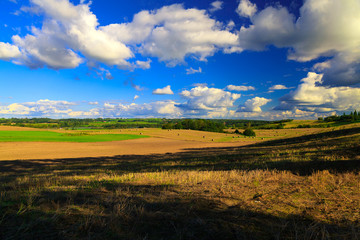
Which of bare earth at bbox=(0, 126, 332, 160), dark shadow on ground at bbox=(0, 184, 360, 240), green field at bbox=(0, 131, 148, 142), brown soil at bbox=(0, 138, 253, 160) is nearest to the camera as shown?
dark shadow on ground at bbox=(0, 184, 360, 240)

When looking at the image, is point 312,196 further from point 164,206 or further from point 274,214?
point 164,206

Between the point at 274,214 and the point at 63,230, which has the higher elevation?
the point at 63,230

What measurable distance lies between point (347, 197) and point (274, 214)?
2.77 metres

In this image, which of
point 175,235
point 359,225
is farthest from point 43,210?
point 359,225

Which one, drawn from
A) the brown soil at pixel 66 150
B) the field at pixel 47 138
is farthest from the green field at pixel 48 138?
the brown soil at pixel 66 150

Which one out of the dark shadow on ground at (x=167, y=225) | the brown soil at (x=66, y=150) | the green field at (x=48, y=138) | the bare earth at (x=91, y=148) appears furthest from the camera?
the green field at (x=48, y=138)

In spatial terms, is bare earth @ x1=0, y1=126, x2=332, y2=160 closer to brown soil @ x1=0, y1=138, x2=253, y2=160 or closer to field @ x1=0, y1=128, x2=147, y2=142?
brown soil @ x1=0, y1=138, x2=253, y2=160

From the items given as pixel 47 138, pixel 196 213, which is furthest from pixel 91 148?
pixel 196 213

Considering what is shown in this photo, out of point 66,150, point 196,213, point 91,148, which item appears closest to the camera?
point 196,213

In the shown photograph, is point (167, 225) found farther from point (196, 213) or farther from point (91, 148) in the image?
point (91, 148)

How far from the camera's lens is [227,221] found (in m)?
3.73

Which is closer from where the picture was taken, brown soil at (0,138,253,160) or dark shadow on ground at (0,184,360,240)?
dark shadow on ground at (0,184,360,240)

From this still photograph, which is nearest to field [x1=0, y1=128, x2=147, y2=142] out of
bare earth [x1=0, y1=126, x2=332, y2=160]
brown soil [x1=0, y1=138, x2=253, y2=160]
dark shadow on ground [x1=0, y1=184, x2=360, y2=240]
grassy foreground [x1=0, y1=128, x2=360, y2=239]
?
bare earth [x1=0, y1=126, x2=332, y2=160]

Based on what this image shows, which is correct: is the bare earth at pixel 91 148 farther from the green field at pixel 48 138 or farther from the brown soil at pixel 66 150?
the green field at pixel 48 138
